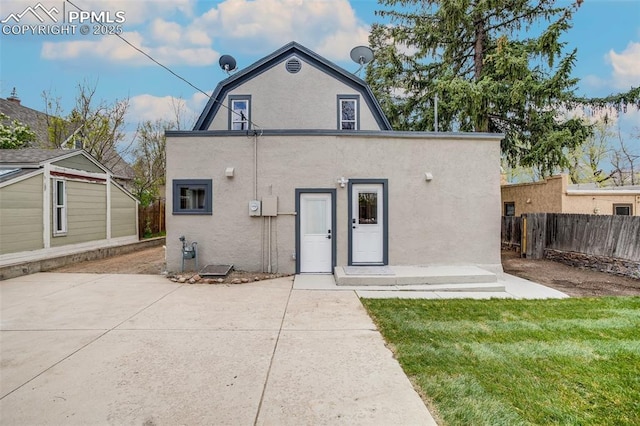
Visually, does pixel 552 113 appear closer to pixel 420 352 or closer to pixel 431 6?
pixel 431 6

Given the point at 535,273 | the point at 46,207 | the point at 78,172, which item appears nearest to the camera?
→ the point at 535,273

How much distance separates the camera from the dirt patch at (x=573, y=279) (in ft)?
22.4

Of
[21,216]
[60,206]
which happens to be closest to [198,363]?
[21,216]

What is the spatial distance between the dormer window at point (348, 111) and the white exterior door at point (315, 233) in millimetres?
4171

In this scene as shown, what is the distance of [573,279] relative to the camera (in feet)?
26.1

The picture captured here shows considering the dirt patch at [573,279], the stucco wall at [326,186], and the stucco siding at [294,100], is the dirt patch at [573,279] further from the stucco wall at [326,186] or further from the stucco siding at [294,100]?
the stucco siding at [294,100]

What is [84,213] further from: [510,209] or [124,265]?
[510,209]

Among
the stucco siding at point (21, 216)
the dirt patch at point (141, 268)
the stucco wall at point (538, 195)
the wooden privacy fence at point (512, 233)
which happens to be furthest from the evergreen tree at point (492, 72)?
the stucco siding at point (21, 216)

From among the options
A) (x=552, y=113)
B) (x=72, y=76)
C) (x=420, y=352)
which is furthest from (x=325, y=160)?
(x=72, y=76)

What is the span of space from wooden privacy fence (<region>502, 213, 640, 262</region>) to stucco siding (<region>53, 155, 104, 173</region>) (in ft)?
49.8

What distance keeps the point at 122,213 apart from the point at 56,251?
343 centimetres

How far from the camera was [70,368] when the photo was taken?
Result: 3.37 m

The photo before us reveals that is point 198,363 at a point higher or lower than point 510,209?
lower

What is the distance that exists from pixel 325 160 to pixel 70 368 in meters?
6.10
